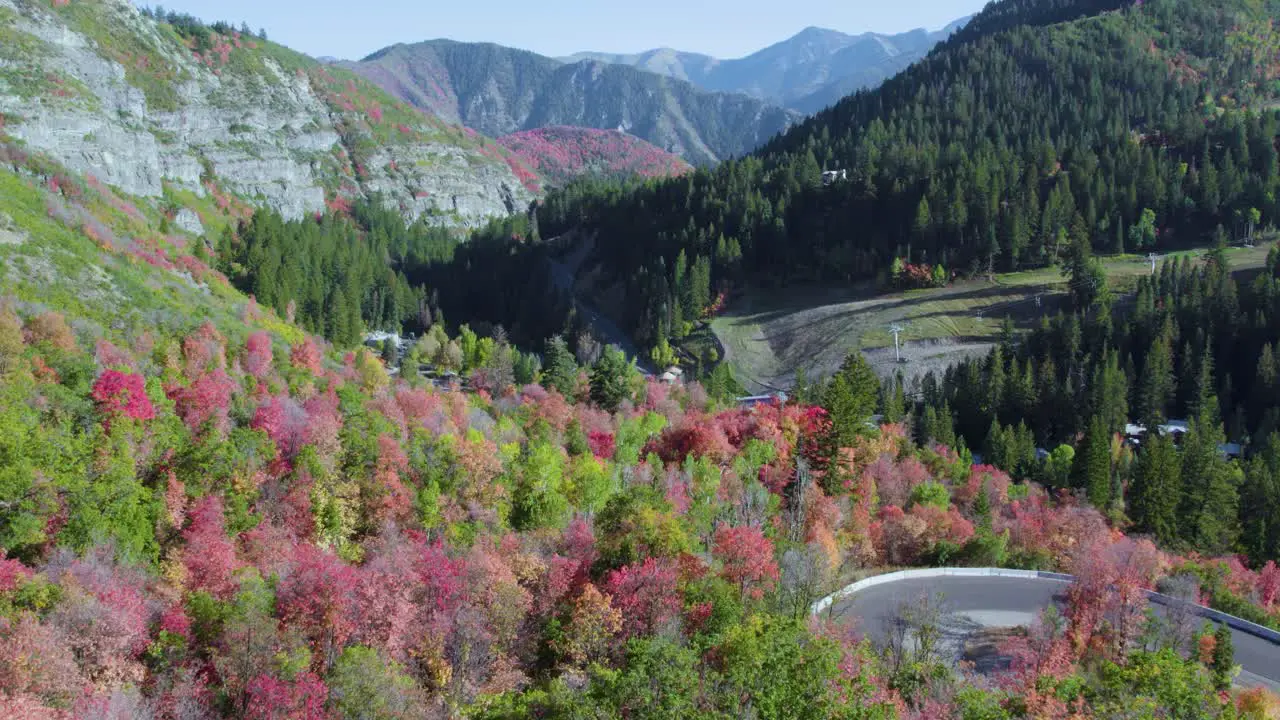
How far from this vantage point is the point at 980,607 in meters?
48.3

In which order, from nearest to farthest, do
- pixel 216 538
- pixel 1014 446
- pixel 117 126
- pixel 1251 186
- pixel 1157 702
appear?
pixel 1157 702
pixel 216 538
pixel 1014 446
pixel 117 126
pixel 1251 186

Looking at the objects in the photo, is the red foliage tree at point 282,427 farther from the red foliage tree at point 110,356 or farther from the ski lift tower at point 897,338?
the ski lift tower at point 897,338

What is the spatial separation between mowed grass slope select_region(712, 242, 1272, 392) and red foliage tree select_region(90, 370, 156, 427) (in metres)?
89.1

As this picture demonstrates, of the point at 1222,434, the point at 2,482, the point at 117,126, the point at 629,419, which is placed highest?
the point at 117,126

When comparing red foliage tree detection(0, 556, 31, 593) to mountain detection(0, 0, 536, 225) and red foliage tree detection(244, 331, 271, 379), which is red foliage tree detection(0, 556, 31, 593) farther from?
mountain detection(0, 0, 536, 225)

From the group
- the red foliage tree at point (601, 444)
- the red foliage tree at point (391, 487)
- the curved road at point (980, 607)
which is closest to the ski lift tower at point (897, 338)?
the red foliage tree at point (601, 444)

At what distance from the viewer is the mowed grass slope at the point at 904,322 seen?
12431 cm

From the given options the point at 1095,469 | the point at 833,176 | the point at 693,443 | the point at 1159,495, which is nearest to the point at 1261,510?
the point at 1159,495

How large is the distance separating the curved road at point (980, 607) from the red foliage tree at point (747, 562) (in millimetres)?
3969

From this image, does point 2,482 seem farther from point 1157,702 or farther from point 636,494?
point 1157,702

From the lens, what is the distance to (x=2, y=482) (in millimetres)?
39125

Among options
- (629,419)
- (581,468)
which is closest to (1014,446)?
(629,419)

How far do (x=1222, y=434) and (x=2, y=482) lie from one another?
10511 centimetres

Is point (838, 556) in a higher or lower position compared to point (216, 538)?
lower
